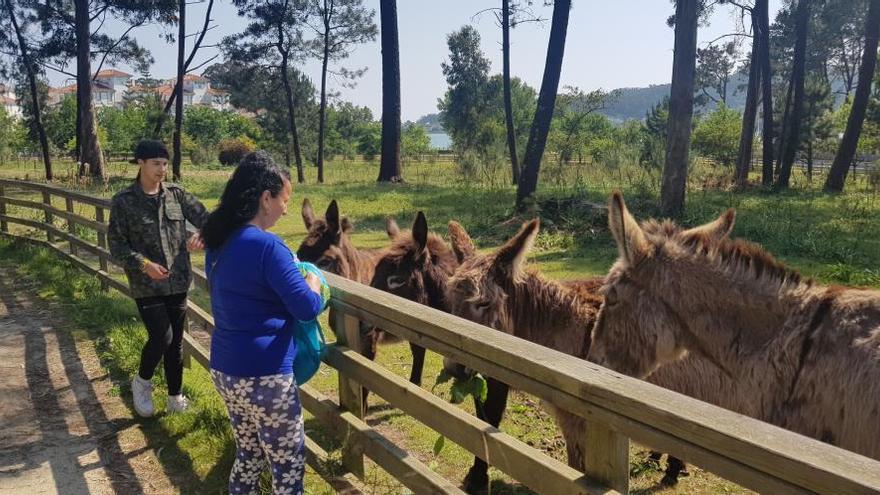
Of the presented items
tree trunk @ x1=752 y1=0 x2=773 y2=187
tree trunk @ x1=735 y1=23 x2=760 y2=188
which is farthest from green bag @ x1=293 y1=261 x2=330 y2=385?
tree trunk @ x1=752 y1=0 x2=773 y2=187

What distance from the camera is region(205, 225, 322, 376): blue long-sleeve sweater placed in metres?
2.48

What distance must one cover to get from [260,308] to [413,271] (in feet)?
7.39

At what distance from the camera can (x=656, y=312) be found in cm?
280


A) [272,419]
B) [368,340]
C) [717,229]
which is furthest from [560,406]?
[368,340]

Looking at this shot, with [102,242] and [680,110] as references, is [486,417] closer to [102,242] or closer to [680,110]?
[102,242]

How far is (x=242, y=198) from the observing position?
2613 millimetres

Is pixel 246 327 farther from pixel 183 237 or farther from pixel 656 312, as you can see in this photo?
pixel 183 237

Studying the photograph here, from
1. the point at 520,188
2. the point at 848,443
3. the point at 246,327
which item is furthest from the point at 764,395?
the point at 520,188

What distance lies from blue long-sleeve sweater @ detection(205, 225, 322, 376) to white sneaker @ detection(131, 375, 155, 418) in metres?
2.57

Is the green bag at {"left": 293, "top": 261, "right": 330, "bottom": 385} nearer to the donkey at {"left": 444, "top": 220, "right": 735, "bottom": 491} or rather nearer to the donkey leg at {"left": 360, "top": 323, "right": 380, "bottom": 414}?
the donkey at {"left": 444, "top": 220, "right": 735, "bottom": 491}

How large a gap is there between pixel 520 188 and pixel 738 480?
14.4m

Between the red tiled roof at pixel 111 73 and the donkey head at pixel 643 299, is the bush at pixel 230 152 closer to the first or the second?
the donkey head at pixel 643 299

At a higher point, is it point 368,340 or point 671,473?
point 368,340

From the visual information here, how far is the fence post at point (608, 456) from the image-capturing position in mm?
1771
